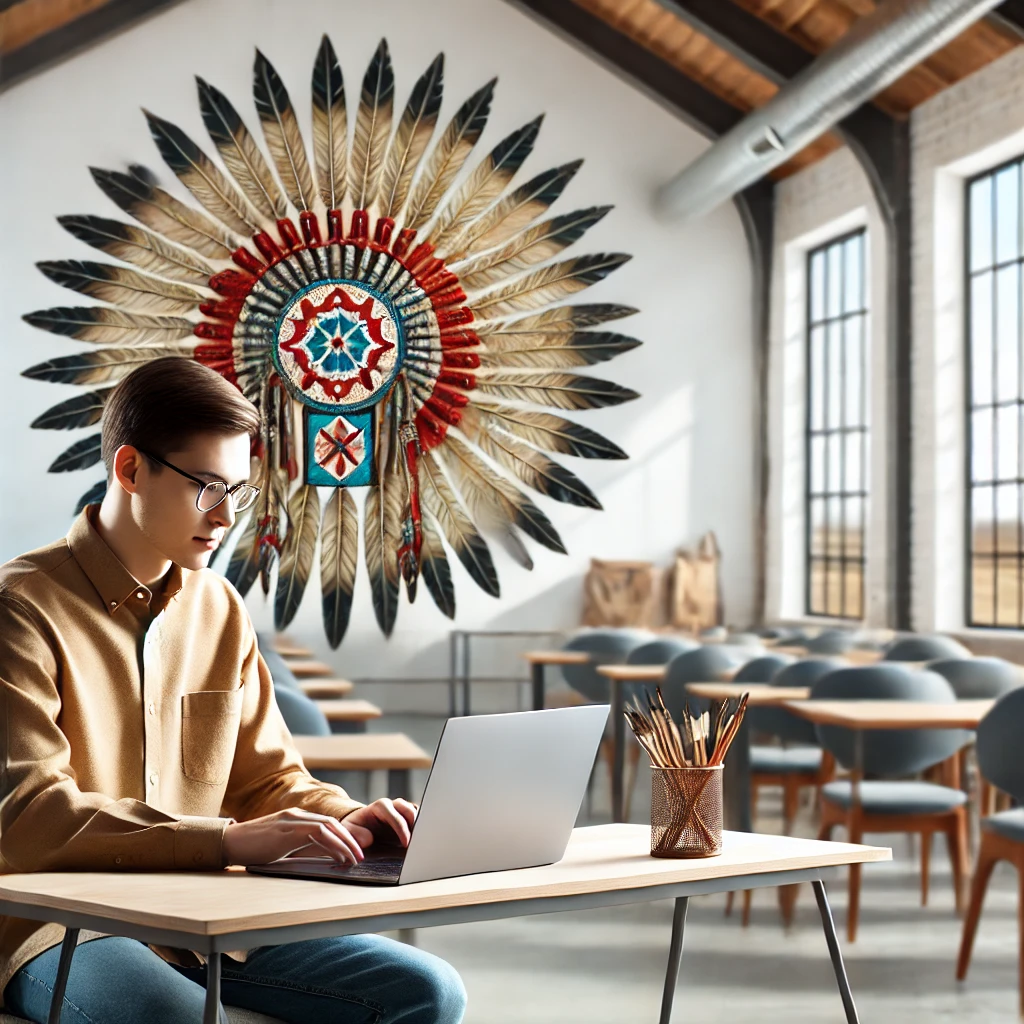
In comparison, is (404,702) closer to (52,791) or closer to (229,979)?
(229,979)

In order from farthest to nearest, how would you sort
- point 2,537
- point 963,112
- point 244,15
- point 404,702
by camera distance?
1. point 963,112
2. point 404,702
3. point 244,15
4. point 2,537

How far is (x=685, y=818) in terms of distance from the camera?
165 cm

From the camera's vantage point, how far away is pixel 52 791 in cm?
152

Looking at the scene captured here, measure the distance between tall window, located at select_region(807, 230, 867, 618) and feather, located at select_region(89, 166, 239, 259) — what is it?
1659 mm

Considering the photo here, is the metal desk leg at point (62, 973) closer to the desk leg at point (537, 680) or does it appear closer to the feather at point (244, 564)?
the feather at point (244, 564)

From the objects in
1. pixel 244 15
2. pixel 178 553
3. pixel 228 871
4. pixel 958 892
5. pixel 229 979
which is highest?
pixel 244 15

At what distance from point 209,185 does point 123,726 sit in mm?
1202

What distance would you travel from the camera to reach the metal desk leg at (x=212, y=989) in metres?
1.29

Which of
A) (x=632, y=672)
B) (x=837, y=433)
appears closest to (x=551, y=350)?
(x=632, y=672)

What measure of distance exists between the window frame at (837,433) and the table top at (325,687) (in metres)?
1.23

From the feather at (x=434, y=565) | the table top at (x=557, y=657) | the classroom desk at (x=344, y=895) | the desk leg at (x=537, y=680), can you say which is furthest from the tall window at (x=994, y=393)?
the classroom desk at (x=344, y=895)

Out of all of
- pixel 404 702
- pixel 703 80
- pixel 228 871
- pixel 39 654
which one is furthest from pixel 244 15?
pixel 228 871

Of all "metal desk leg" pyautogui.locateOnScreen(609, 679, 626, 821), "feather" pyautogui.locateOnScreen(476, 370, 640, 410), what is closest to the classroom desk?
"feather" pyautogui.locateOnScreen(476, 370, 640, 410)

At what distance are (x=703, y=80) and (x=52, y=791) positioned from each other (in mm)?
2436
